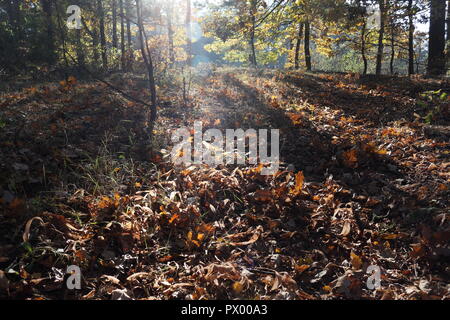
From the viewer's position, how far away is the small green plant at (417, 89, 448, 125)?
495cm

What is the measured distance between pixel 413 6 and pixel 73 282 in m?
12.2

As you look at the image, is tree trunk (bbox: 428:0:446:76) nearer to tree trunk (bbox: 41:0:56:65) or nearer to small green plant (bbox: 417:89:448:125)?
small green plant (bbox: 417:89:448:125)

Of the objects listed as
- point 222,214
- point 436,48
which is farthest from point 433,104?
point 222,214

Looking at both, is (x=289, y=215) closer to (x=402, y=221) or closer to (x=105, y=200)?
(x=402, y=221)

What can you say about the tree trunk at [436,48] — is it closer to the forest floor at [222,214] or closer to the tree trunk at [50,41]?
the forest floor at [222,214]

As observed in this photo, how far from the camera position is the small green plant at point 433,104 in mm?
4945

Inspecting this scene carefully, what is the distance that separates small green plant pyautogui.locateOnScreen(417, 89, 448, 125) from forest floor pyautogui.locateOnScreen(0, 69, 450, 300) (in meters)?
0.09

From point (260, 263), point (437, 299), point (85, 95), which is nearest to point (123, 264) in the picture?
point (260, 263)

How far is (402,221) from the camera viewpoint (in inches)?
109

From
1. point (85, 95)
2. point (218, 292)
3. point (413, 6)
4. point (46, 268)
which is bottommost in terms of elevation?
point (218, 292)

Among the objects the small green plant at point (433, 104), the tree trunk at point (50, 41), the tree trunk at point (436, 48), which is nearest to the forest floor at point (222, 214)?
the small green plant at point (433, 104)

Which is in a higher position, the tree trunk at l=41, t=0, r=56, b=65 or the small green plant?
the tree trunk at l=41, t=0, r=56, b=65

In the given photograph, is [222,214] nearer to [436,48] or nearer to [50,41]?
[436,48]

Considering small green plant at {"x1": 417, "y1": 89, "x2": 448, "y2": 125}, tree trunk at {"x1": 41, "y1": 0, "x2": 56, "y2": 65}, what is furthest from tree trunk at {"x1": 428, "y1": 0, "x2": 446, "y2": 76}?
tree trunk at {"x1": 41, "y1": 0, "x2": 56, "y2": 65}
